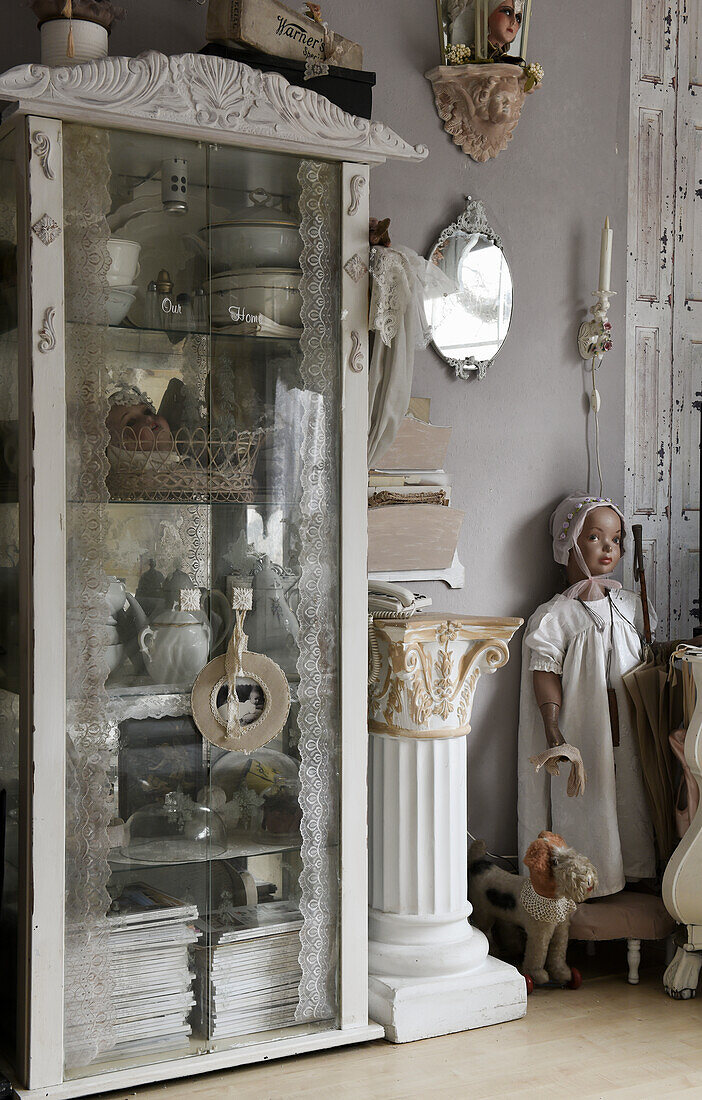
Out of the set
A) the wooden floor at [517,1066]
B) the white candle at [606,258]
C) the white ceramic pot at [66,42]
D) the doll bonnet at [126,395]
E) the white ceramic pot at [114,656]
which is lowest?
the wooden floor at [517,1066]

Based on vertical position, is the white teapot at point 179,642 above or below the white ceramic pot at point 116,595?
below

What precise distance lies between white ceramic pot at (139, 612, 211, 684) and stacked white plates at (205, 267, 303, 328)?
0.71m

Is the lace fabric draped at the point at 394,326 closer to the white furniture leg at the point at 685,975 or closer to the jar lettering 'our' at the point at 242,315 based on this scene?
the jar lettering 'our' at the point at 242,315

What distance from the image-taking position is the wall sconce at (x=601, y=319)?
3584 mm

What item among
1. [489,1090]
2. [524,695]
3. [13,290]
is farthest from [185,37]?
[489,1090]

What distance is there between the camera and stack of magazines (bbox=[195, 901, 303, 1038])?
2.67 metres

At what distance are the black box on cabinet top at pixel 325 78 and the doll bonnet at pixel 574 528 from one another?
1.32m

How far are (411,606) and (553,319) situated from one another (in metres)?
1.21

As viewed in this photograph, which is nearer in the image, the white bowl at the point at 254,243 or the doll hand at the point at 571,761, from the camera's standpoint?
the white bowl at the point at 254,243

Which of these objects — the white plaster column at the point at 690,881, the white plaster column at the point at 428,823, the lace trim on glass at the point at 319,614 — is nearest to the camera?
the lace trim on glass at the point at 319,614

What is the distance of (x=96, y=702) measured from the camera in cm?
Result: 253

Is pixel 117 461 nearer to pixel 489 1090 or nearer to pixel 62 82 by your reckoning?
pixel 62 82

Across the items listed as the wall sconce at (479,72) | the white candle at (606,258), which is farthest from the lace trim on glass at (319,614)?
the white candle at (606,258)

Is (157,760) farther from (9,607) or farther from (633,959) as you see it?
(633,959)
